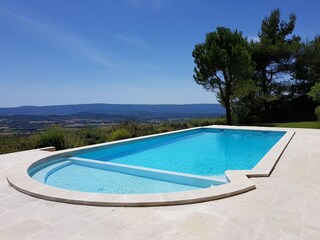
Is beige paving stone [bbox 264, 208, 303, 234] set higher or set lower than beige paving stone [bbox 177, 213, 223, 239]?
lower

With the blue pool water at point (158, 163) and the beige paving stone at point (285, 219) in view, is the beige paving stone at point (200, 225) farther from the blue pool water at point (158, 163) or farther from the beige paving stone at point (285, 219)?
the blue pool water at point (158, 163)

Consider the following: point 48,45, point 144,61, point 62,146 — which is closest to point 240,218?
point 62,146

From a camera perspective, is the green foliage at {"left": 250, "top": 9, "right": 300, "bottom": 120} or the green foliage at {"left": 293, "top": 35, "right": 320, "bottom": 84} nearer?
the green foliage at {"left": 293, "top": 35, "right": 320, "bottom": 84}

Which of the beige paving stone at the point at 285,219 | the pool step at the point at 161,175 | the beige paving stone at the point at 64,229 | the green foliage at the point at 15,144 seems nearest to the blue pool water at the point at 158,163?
the pool step at the point at 161,175

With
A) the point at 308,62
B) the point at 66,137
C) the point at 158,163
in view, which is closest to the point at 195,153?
the point at 158,163

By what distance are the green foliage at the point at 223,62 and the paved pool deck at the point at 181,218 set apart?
13.6m

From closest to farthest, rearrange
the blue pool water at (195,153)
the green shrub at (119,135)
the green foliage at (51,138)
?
1. the blue pool water at (195,153)
2. the green foliage at (51,138)
3. the green shrub at (119,135)

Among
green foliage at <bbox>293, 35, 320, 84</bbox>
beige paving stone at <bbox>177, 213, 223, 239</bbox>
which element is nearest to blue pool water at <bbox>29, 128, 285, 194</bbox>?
beige paving stone at <bbox>177, 213, 223, 239</bbox>

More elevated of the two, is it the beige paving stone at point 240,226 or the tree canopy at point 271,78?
the tree canopy at point 271,78

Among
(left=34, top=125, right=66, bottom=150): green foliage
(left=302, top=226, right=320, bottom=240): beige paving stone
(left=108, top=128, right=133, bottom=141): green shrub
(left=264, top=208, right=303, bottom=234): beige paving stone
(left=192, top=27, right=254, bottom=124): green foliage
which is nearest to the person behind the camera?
(left=302, top=226, right=320, bottom=240): beige paving stone

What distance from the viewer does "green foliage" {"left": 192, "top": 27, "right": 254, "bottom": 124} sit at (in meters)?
16.3

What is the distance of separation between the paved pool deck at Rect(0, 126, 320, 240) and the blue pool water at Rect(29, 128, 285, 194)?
132 cm

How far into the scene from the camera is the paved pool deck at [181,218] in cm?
254

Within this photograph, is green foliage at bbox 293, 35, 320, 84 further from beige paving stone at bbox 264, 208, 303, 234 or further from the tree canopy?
beige paving stone at bbox 264, 208, 303, 234
